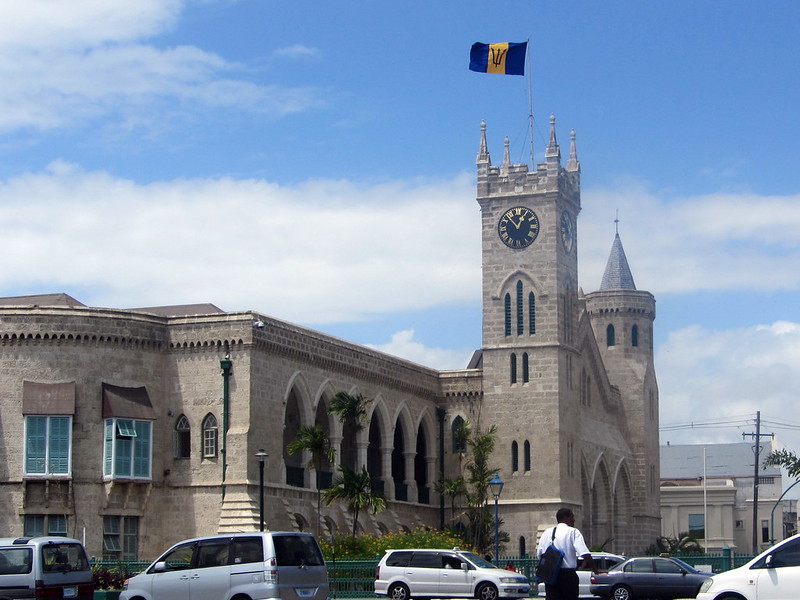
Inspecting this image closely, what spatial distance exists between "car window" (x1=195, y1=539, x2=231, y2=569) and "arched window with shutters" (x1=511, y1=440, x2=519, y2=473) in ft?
115

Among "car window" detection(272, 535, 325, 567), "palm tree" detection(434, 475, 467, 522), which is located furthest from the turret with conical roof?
"car window" detection(272, 535, 325, 567)

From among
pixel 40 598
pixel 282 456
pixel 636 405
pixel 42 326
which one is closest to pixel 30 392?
pixel 42 326

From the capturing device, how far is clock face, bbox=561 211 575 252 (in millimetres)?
62031

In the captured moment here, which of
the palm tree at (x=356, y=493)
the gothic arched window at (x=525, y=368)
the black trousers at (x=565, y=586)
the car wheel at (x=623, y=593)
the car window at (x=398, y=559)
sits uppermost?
the gothic arched window at (x=525, y=368)

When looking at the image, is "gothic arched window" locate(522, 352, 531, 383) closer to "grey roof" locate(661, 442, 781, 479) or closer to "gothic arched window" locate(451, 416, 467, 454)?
"gothic arched window" locate(451, 416, 467, 454)

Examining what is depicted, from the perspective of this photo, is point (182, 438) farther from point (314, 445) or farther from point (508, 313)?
point (508, 313)

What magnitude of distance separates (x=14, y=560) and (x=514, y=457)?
3584cm

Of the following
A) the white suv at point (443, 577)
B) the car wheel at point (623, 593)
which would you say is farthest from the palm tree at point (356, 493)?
the car wheel at point (623, 593)

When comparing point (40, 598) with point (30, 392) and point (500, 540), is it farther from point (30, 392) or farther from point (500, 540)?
point (500, 540)

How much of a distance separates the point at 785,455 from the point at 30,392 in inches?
1076

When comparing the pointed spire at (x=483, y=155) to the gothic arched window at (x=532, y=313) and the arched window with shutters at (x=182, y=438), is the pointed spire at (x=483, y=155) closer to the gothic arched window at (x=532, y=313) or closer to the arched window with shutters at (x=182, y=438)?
the gothic arched window at (x=532, y=313)

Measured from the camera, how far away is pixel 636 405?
245 feet

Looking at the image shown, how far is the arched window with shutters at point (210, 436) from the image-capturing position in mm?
47250

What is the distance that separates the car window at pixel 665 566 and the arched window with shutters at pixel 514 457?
23.7 metres
